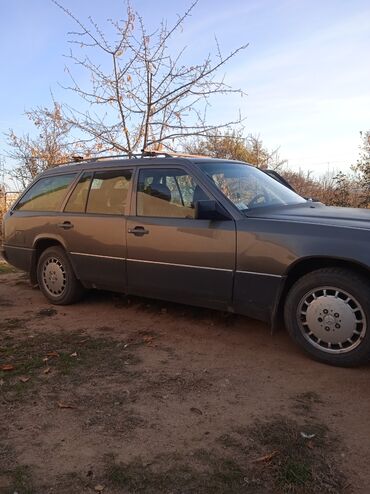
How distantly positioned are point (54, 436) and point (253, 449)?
1.19 metres

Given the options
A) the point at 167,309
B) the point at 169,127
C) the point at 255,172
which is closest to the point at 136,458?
the point at 167,309

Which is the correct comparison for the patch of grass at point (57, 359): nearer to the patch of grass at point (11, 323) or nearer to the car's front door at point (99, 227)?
the patch of grass at point (11, 323)

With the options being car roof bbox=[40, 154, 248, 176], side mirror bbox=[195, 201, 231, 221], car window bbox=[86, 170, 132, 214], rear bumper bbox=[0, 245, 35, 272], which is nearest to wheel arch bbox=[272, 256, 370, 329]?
side mirror bbox=[195, 201, 231, 221]

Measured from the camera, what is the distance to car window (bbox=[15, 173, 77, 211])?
19.2ft

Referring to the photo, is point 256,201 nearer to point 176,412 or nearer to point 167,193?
point 167,193

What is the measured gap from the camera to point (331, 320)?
3781mm

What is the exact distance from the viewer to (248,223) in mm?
4180

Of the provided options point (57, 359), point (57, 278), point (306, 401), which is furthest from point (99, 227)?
point (306, 401)

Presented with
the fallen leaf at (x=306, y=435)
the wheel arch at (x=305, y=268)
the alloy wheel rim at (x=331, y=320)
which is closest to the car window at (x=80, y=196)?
the wheel arch at (x=305, y=268)

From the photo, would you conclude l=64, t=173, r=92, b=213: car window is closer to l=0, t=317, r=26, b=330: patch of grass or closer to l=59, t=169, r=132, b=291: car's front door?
l=59, t=169, r=132, b=291: car's front door

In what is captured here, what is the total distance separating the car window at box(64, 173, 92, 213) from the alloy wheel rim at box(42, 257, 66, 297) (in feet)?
2.27

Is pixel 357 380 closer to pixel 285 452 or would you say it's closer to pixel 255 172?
pixel 285 452

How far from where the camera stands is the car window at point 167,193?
15.1 ft

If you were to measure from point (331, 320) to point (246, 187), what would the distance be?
1640 millimetres
